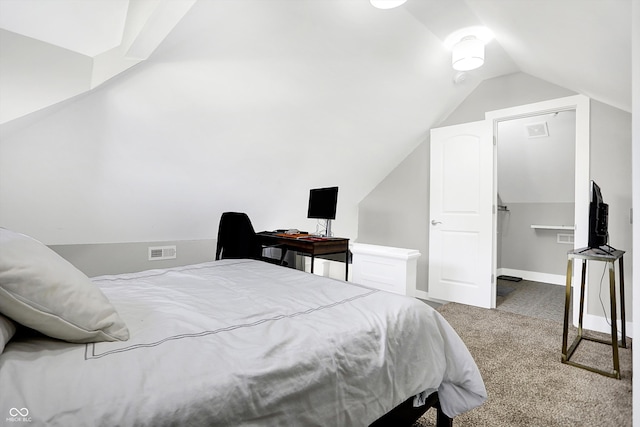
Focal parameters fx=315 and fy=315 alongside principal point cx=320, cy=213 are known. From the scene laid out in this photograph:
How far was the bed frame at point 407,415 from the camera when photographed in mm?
1134

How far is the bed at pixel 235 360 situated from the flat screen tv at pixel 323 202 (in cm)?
180

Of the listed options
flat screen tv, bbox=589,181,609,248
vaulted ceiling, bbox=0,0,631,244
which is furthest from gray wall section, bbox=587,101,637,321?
flat screen tv, bbox=589,181,609,248

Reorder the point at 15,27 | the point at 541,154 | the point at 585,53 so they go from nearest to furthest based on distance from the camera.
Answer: the point at 15,27
the point at 585,53
the point at 541,154

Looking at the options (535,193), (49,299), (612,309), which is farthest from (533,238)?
(49,299)

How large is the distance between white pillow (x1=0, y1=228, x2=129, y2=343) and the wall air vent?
2.37 meters

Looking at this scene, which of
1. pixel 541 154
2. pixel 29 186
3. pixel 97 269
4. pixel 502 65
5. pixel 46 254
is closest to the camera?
pixel 46 254

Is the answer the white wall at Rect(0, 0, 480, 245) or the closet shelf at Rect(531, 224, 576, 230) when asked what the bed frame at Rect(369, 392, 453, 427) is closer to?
the white wall at Rect(0, 0, 480, 245)

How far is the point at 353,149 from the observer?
3639 millimetres

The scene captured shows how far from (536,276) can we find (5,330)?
6.00m

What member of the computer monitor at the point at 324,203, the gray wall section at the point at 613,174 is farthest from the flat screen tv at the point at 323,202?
the gray wall section at the point at 613,174

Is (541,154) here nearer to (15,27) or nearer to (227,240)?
(227,240)

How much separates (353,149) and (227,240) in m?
1.75

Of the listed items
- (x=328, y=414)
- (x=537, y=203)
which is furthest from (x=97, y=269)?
(x=537, y=203)

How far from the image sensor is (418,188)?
4.12 m
